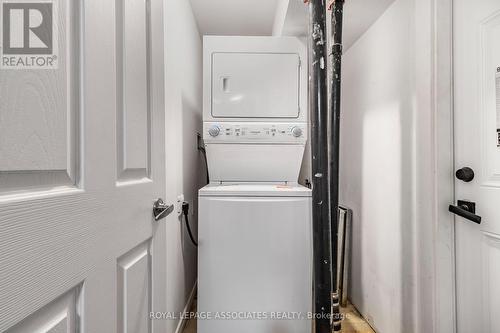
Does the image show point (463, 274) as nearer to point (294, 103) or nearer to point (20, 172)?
point (294, 103)

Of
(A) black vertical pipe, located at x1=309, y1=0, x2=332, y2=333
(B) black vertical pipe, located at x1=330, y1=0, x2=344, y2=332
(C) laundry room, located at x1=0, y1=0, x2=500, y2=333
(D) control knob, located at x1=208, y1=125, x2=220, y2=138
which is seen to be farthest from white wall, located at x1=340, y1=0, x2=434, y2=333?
(D) control knob, located at x1=208, y1=125, x2=220, y2=138

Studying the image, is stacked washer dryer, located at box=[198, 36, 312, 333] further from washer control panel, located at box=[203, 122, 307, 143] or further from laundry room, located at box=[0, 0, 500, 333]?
washer control panel, located at box=[203, 122, 307, 143]

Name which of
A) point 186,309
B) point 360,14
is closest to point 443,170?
point 360,14

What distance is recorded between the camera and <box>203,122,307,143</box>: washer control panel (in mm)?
1604

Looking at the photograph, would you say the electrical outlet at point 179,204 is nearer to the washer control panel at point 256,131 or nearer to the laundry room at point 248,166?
the laundry room at point 248,166

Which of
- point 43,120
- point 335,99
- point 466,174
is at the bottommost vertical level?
point 466,174

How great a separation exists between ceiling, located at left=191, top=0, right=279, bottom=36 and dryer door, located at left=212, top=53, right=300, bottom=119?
65 cm

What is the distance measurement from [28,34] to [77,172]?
0.28 metres

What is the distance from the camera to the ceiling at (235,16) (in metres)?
1.93

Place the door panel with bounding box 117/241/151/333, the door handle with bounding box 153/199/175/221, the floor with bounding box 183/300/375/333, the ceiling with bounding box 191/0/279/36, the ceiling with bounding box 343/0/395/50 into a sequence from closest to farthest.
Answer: the door panel with bounding box 117/241/151/333 < the door handle with bounding box 153/199/175/221 < the ceiling with bounding box 343/0/395/50 < the floor with bounding box 183/300/375/333 < the ceiling with bounding box 191/0/279/36

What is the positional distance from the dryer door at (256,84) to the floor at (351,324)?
151 cm

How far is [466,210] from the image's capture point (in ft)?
3.33

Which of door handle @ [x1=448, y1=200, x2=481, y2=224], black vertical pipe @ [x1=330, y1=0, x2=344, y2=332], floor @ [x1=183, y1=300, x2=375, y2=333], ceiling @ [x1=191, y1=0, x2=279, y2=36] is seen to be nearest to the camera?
door handle @ [x1=448, y1=200, x2=481, y2=224]

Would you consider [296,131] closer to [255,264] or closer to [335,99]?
[335,99]
